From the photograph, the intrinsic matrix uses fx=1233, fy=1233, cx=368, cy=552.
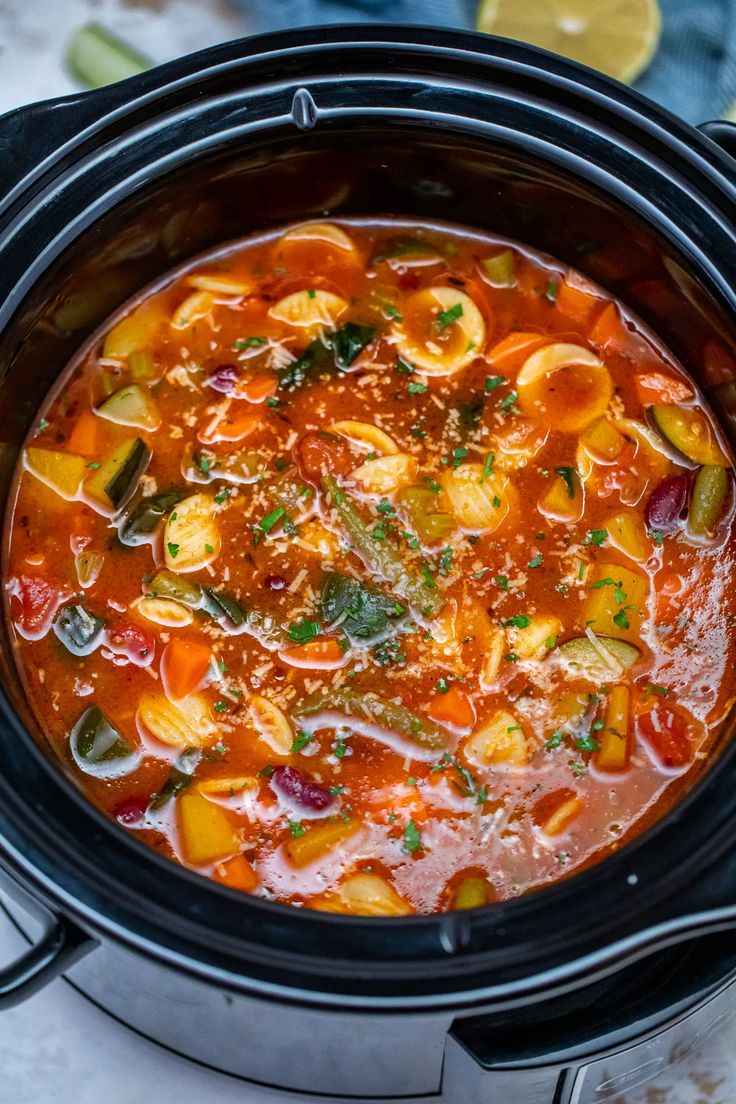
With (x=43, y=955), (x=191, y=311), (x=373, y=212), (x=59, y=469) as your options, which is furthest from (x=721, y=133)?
(x=43, y=955)

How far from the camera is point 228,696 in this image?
2.34 meters

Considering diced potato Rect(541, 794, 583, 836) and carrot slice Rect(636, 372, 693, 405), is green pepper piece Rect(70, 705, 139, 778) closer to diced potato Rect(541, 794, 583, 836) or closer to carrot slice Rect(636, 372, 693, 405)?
diced potato Rect(541, 794, 583, 836)

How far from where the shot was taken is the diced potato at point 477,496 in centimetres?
249

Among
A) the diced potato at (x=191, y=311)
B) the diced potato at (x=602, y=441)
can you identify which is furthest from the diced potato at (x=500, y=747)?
the diced potato at (x=191, y=311)

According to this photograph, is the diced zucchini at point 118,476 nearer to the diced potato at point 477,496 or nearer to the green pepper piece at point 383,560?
the green pepper piece at point 383,560

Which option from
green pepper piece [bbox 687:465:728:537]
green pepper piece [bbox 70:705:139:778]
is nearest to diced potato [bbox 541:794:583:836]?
green pepper piece [bbox 687:465:728:537]

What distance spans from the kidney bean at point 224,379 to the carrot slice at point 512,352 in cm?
55

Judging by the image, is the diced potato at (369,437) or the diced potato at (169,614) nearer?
the diced potato at (169,614)

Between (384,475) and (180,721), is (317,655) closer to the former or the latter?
(180,721)

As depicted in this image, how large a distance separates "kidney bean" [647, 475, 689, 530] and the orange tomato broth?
0.04 ft

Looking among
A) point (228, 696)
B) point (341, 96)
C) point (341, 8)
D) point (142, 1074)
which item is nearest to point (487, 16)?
point (341, 8)

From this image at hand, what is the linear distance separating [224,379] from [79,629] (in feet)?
2.05

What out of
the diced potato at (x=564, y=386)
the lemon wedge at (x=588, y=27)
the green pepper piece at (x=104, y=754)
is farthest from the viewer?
the lemon wedge at (x=588, y=27)

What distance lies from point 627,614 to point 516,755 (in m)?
0.37
